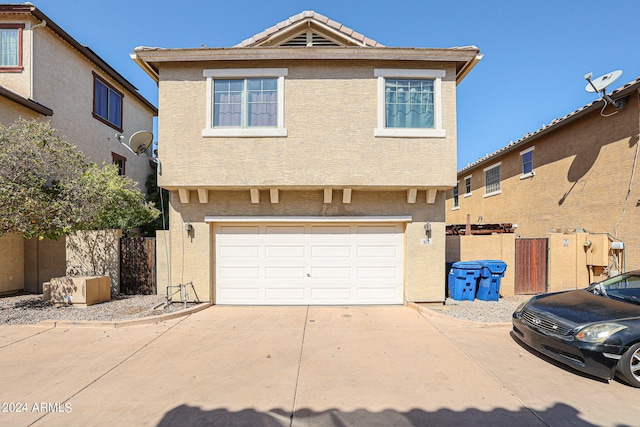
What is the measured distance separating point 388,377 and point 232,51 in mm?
7582

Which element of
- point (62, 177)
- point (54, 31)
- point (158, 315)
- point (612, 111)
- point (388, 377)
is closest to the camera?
point (388, 377)

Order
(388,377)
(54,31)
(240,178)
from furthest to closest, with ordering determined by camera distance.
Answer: (54,31) < (240,178) < (388,377)

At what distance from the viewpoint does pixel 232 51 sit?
7.21 metres

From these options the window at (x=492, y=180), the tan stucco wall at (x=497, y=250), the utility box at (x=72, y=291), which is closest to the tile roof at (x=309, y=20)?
the tan stucco wall at (x=497, y=250)

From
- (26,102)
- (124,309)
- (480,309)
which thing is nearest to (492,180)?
(480,309)

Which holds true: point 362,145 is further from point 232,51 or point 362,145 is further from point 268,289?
point 268,289

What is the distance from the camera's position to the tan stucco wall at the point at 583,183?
853cm

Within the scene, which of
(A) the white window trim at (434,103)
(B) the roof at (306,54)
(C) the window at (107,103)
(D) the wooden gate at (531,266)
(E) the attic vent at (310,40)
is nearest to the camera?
(B) the roof at (306,54)

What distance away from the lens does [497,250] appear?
8.73m

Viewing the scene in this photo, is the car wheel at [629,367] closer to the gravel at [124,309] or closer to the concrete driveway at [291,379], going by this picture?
the concrete driveway at [291,379]

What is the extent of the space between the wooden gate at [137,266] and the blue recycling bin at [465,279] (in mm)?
8413

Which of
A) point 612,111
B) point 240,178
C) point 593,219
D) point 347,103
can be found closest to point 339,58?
point 347,103

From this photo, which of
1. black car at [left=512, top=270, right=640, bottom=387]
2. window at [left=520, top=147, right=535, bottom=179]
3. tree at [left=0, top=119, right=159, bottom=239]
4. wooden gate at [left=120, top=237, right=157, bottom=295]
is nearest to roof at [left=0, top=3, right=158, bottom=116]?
tree at [left=0, top=119, right=159, bottom=239]

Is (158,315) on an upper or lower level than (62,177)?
lower
